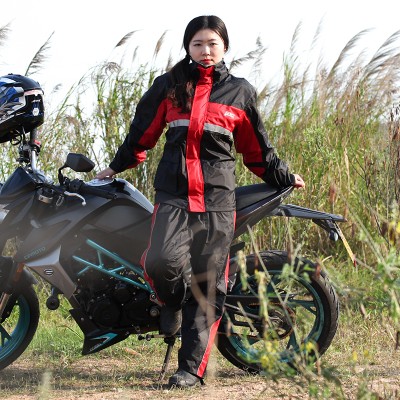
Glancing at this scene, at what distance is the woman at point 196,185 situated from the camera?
4332 mm

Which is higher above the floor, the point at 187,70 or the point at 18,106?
the point at 187,70

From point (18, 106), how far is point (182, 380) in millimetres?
1590

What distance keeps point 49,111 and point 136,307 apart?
10.7 ft

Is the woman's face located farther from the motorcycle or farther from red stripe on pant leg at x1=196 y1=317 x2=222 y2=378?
red stripe on pant leg at x1=196 y1=317 x2=222 y2=378

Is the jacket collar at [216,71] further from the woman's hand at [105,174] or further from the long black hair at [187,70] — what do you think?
the woman's hand at [105,174]

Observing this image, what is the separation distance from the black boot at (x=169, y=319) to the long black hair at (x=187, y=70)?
96 centimetres

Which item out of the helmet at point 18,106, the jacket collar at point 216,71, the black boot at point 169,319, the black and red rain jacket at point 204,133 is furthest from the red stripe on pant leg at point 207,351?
the helmet at point 18,106

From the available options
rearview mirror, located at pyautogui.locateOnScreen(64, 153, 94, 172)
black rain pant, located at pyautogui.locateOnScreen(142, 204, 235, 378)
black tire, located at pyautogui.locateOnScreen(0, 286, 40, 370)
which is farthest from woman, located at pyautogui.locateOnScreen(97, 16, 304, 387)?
black tire, located at pyautogui.locateOnScreen(0, 286, 40, 370)

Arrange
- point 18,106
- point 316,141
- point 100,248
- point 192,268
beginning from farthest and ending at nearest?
point 316,141, point 18,106, point 100,248, point 192,268

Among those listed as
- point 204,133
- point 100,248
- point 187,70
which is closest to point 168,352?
point 100,248

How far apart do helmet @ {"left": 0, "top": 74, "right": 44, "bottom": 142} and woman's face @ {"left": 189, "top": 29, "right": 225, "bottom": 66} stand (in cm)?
89

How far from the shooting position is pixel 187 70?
176 inches

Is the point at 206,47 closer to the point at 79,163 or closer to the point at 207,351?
the point at 79,163

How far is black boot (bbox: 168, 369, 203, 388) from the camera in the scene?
4.47 meters
